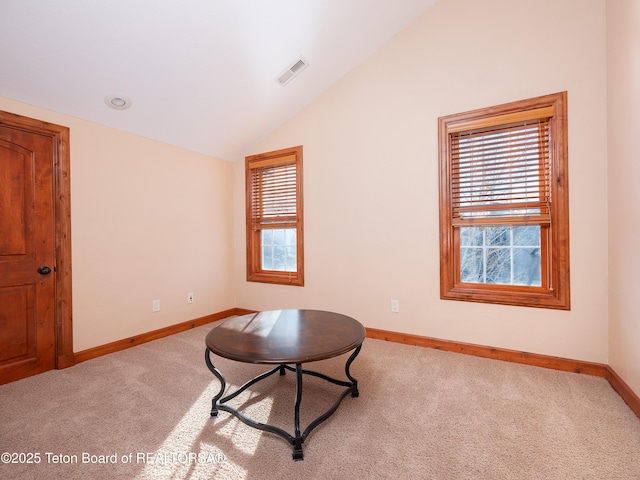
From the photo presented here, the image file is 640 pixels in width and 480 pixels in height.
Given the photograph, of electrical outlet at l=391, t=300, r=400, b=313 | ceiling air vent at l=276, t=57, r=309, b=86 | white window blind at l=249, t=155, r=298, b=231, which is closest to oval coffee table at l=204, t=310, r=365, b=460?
electrical outlet at l=391, t=300, r=400, b=313

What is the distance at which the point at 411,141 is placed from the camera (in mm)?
3064

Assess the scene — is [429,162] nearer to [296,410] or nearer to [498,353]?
[498,353]

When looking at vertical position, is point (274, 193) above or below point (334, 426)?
above

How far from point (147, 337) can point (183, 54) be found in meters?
2.82

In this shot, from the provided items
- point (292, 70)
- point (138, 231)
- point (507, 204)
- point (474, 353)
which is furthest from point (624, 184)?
point (138, 231)

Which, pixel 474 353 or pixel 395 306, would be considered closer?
pixel 474 353

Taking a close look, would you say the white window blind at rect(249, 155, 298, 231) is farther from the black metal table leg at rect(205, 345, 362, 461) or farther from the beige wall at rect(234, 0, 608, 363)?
the black metal table leg at rect(205, 345, 362, 461)

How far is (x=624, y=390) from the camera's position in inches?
77.9

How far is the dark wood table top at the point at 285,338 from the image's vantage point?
163cm

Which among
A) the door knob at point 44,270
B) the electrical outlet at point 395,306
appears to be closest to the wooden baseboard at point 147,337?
Result: the door knob at point 44,270

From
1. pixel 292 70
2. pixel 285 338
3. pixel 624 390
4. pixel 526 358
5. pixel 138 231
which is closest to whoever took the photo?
pixel 285 338

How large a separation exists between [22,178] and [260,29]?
232cm

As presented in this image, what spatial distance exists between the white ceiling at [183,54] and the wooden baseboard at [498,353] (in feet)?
9.52

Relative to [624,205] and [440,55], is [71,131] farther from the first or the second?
[624,205]
